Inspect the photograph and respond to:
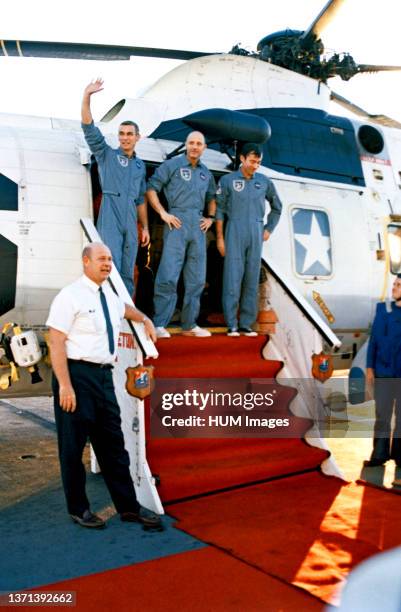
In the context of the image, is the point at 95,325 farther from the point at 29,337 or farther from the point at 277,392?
the point at 277,392

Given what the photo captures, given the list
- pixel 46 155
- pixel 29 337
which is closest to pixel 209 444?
pixel 29 337

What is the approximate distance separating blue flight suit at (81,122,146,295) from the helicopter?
499mm

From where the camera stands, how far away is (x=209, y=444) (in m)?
5.05

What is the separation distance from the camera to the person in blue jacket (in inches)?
225

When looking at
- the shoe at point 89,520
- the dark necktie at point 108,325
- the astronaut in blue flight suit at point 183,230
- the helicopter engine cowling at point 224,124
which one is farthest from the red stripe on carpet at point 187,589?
the helicopter engine cowling at point 224,124

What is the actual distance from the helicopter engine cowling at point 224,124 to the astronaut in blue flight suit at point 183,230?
58 centimetres

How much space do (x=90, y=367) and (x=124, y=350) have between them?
0.78 m

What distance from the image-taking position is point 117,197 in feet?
17.3

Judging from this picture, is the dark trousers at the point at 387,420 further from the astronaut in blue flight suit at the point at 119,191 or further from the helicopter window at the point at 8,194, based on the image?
the helicopter window at the point at 8,194

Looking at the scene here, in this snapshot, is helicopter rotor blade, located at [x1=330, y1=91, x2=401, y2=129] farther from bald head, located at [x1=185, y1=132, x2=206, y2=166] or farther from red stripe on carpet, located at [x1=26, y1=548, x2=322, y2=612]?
red stripe on carpet, located at [x1=26, y1=548, x2=322, y2=612]

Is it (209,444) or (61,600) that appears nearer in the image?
(61,600)

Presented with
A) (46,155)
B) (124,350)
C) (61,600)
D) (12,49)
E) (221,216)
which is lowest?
(61,600)

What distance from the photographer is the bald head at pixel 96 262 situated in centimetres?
409
